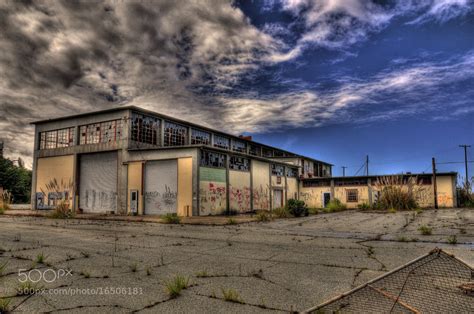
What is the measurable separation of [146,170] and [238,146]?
16.4 metres

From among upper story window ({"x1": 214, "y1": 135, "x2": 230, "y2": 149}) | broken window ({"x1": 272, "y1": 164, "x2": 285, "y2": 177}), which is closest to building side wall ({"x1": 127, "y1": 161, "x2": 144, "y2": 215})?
upper story window ({"x1": 214, "y1": 135, "x2": 230, "y2": 149})

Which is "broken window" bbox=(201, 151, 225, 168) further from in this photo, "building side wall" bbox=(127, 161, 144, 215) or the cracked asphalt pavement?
the cracked asphalt pavement

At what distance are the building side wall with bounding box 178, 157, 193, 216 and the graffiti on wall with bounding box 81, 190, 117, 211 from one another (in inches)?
248

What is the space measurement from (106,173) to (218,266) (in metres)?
24.1

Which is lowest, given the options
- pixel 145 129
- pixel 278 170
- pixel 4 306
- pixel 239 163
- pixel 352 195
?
pixel 4 306

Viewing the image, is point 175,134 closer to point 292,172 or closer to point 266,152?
point 292,172

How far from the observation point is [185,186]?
968 inches

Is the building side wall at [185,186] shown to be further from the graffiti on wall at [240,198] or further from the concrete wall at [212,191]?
the graffiti on wall at [240,198]

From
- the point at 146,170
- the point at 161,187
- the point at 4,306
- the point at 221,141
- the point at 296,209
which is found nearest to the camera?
the point at 4,306

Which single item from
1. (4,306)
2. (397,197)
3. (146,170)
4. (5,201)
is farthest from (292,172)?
(4,306)

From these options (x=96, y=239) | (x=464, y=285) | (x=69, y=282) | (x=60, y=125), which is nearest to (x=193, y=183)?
(x=96, y=239)

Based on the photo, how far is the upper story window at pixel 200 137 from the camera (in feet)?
110

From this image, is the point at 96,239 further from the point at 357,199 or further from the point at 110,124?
the point at 357,199

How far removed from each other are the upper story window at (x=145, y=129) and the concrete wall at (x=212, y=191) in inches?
267
